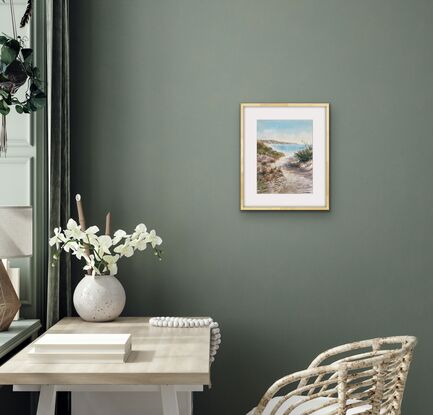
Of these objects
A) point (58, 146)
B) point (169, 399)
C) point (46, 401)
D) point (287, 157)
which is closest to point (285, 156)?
point (287, 157)

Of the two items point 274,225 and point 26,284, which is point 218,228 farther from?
point 26,284

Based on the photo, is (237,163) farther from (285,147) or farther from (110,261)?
(110,261)

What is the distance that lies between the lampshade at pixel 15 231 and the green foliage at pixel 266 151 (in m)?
1.15

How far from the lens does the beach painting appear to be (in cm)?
290

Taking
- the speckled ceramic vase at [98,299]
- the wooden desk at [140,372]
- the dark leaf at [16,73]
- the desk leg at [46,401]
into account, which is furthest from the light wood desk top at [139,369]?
the dark leaf at [16,73]

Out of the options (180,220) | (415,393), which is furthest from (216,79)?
(415,393)

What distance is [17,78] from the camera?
91.3 inches

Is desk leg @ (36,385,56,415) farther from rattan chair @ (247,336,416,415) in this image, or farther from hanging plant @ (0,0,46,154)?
hanging plant @ (0,0,46,154)

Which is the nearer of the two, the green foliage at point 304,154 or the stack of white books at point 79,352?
the stack of white books at point 79,352

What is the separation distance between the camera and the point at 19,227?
223 cm

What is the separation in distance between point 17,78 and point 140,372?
4.10 ft

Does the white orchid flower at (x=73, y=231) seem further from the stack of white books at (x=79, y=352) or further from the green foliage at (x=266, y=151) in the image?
the green foliage at (x=266, y=151)

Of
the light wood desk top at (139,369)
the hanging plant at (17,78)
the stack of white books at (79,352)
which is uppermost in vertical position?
the hanging plant at (17,78)

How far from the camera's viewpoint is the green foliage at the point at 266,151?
2902 millimetres
